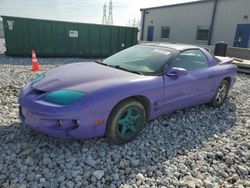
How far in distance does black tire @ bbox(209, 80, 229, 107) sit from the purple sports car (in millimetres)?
374

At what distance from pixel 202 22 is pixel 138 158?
1547cm

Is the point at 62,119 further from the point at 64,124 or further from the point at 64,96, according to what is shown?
the point at 64,96

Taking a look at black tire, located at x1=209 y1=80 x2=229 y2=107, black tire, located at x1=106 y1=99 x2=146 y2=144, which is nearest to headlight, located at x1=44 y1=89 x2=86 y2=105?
black tire, located at x1=106 y1=99 x2=146 y2=144

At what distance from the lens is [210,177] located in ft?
8.26

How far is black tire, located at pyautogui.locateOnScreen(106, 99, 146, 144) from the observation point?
2771mm

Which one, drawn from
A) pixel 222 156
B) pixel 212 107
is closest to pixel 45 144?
pixel 222 156

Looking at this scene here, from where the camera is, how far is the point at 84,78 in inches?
115

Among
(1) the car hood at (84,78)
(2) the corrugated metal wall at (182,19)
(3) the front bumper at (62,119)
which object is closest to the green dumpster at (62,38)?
(2) the corrugated metal wall at (182,19)

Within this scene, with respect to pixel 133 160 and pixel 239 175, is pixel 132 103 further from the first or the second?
pixel 239 175

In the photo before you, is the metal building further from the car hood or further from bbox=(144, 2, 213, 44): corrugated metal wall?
the car hood

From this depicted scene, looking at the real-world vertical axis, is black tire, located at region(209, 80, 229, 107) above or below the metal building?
below

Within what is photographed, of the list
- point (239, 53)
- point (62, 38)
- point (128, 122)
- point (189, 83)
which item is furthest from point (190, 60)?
point (62, 38)

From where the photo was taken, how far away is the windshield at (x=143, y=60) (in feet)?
10.9

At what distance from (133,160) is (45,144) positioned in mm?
1190
